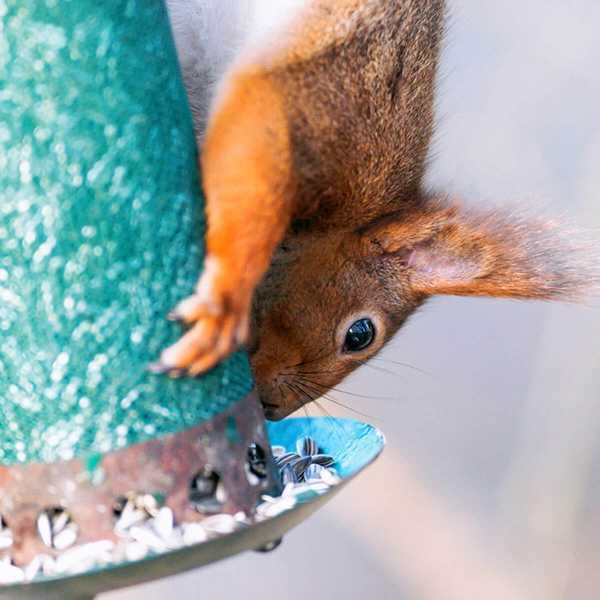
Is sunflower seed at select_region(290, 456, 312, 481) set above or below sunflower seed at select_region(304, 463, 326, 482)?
below

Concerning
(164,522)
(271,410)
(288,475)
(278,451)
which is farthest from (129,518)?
(271,410)

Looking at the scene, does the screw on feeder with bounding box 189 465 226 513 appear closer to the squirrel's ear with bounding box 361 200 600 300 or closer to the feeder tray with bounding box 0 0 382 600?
the feeder tray with bounding box 0 0 382 600

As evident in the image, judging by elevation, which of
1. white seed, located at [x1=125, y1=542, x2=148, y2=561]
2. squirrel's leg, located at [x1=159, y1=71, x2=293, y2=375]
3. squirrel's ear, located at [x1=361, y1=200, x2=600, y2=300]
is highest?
squirrel's leg, located at [x1=159, y1=71, x2=293, y2=375]

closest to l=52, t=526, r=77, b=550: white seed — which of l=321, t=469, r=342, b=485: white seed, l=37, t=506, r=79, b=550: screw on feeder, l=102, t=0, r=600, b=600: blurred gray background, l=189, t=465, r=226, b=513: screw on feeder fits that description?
l=37, t=506, r=79, b=550: screw on feeder

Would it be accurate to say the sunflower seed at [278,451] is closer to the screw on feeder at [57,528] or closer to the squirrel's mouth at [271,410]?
the squirrel's mouth at [271,410]

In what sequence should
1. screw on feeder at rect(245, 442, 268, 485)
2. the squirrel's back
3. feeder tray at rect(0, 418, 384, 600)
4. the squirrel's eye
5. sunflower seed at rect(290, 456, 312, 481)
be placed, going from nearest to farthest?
feeder tray at rect(0, 418, 384, 600) → screw on feeder at rect(245, 442, 268, 485) → sunflower seed at rect(290, 456, 312, 481) → the squirrel's back → the squirrel's eye

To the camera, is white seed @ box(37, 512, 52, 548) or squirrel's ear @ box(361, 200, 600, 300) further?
squirrel's ear @ box(361, 200, 600, 300)

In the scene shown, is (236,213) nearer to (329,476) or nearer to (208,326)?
(208,326)
